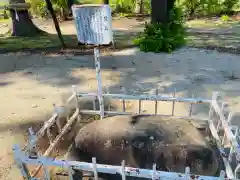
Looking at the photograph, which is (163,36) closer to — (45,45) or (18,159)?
(45,45)

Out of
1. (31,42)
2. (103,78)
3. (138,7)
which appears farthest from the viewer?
(138,7)

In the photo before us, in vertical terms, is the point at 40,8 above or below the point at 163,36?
above

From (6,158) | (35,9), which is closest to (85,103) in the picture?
(6,158)

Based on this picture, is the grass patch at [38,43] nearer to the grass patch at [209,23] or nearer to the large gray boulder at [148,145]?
the grass patch at [209,23]

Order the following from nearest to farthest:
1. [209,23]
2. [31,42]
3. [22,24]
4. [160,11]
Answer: [160,11]
[31,42]
[22,24]
[209,23]

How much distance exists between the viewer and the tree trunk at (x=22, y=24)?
11.2m

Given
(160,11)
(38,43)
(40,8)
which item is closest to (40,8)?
(40,8)

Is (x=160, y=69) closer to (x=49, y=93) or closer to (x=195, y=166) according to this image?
(x=49, y=93)

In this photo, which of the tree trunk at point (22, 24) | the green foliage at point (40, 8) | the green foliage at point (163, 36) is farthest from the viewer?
the green foliage at point (40, 8)

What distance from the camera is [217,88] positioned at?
5.81 meters

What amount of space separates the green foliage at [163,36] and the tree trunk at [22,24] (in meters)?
4.84

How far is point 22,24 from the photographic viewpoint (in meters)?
11.4

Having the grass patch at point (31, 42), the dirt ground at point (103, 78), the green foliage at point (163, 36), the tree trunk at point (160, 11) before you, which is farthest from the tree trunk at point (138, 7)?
the dirt ground at point (103, 78)

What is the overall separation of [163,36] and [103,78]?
3236mm
